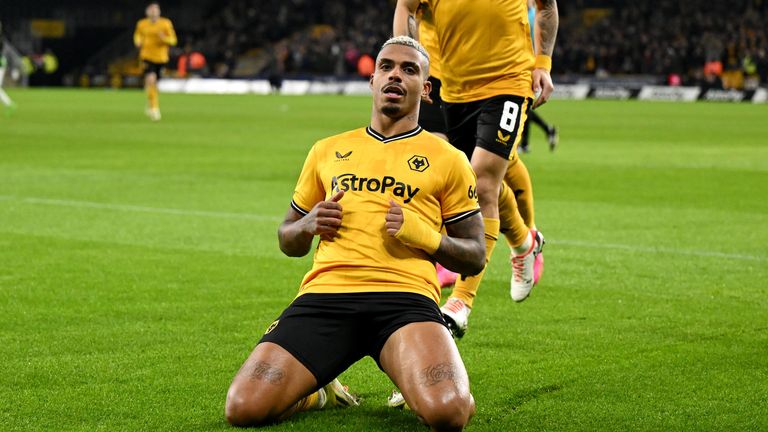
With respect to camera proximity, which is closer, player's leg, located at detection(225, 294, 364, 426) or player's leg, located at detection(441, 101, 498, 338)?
player's leg, located at detection(225, 294, 364, 426)

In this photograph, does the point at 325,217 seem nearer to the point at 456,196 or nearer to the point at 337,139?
the point at 337,139

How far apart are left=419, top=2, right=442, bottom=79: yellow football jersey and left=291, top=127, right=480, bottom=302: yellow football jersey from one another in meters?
2.60

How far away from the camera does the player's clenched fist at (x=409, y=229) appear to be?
4969mm

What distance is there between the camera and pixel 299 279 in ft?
27.7

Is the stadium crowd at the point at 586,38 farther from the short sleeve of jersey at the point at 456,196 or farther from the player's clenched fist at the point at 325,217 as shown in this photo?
the player's clenched fist at the point at 325,217

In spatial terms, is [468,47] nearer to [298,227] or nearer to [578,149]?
[298,227]

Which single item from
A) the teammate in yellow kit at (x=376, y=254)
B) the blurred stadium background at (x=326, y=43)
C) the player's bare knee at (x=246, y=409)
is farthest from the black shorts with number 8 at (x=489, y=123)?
the blurred stadium background at (x=326, y=43)

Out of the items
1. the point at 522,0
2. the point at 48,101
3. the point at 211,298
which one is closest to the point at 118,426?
the point at 211,298

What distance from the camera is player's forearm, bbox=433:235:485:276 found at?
5168mm

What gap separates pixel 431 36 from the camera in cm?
793

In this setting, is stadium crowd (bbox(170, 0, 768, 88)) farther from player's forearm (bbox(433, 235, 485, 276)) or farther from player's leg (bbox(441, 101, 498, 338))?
player's forearm (bbox(433, 235, 485, 276))

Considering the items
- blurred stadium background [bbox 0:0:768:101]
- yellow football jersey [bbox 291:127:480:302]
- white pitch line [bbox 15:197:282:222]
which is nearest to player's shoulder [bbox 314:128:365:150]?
yellow football jersey [bbox 291:127:480:302]

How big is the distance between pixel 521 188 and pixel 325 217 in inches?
130

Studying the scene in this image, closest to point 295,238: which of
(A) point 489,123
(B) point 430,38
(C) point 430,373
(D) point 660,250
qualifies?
(C) point 430,373
